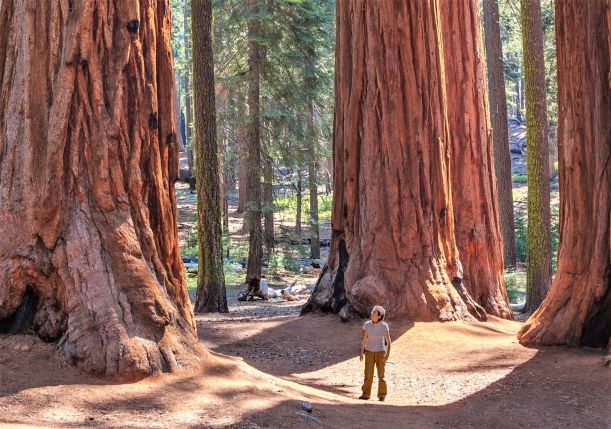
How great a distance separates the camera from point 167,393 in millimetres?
6672

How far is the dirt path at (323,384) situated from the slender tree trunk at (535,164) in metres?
3.33

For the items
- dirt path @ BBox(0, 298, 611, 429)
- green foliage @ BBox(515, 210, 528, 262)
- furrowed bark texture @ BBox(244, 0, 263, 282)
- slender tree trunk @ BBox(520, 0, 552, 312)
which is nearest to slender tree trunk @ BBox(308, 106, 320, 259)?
furrowed bark texture @ BBox(244, 0, 263, 282)

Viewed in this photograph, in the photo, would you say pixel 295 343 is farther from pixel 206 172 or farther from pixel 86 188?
pixel 86 188

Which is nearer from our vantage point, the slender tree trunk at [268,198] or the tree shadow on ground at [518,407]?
the tree shadow on ground at [518,407]

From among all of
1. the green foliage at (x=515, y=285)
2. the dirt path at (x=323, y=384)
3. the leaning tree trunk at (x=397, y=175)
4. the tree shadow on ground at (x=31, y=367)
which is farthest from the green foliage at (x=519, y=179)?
the tree shadow on ground at (x=31, y=367)

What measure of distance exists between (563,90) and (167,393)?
7.00 meters

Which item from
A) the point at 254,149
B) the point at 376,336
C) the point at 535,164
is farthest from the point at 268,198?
the point at 376,336

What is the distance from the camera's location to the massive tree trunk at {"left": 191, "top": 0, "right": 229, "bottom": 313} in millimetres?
15648

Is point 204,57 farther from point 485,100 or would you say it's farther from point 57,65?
point 57,65

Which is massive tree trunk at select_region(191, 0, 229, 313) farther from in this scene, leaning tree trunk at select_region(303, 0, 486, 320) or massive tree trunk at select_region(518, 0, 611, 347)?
massive tree trunk at select_region(518, 0, 611, 347)

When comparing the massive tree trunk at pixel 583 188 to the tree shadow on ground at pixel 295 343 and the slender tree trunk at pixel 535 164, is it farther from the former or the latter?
the slender tree trunk at pixel 535 164

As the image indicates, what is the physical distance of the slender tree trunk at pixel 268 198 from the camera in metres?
22.7

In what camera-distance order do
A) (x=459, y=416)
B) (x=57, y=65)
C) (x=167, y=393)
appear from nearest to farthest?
(x=167, y=393) → (x=57, y=65) → (x=459, y=416)

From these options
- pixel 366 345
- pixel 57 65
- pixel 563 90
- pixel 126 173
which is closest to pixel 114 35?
pixel 57 65
